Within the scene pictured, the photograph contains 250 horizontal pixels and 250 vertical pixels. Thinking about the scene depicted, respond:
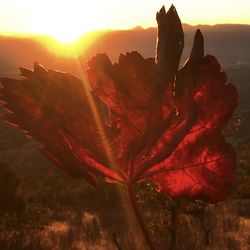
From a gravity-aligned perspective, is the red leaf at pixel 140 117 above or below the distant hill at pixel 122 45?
above

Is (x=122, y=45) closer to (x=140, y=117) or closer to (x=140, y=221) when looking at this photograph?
(x=140, y=117)

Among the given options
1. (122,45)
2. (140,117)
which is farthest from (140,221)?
(122,45)

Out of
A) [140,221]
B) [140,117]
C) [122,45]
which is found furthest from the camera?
[122,45]

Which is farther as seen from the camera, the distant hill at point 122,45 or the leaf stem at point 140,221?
the distant hill at point 122,45

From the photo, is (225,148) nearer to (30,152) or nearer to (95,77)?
(95,77)

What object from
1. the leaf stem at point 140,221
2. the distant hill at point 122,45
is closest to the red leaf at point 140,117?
the leaf stem at point 140,221

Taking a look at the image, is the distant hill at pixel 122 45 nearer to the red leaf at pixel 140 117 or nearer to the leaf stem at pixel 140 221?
the red leaf at pixel 140 117

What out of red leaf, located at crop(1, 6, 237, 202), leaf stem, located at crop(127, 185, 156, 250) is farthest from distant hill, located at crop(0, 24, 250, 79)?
leaf stem, located at crop(127, 185, 156, 250)

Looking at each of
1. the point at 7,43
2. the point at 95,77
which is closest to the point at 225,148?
the point at 95,77
